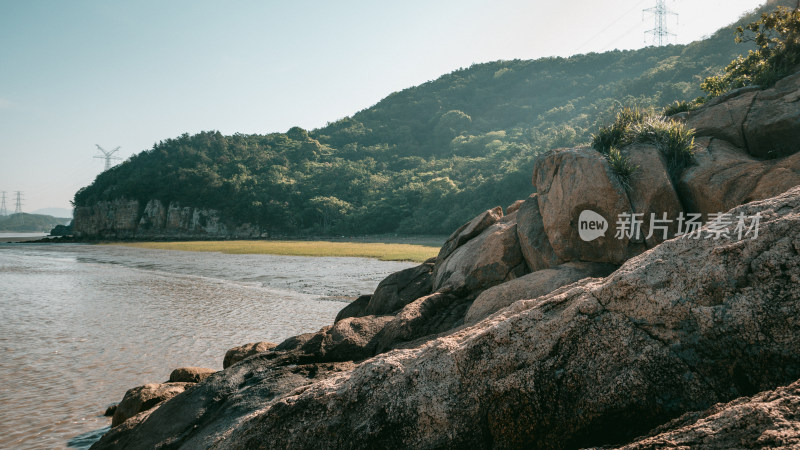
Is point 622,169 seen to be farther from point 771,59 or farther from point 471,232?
point 771,59

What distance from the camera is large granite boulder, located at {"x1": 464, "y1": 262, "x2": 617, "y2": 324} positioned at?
358 inches

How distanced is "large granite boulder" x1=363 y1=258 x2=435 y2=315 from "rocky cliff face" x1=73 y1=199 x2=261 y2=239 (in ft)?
349

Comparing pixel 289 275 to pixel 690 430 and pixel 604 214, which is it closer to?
pixel 604 214

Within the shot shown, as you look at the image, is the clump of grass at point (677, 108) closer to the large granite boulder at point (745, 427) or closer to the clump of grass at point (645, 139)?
the clump of grass at point (645, 139)

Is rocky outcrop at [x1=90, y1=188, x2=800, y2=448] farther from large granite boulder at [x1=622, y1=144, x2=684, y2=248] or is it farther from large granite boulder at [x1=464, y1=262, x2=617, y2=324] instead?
large granite boulder at [x1=622, y1=144, x2=684, y2=248]

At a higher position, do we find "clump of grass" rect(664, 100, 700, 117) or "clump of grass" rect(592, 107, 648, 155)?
"clump of grass" rect(664, 100, 700, 117)

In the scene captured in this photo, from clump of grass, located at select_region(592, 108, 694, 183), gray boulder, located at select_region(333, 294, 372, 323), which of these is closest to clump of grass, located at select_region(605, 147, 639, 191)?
clump of grass, located at select_region(592, 108, 694, 183)

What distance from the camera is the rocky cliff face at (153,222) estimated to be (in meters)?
119

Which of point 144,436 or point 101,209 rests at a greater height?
point 101,209

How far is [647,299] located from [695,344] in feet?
1.69

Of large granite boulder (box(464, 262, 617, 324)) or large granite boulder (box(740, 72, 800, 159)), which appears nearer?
large granite boulder (box(464, 262, 617, 324))

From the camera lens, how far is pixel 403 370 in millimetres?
4805

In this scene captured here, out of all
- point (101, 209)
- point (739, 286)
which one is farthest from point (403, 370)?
point (101, 209)

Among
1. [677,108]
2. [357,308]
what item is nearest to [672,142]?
[677,108]
